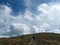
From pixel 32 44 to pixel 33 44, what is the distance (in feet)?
2.98

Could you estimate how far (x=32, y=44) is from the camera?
12681 cm

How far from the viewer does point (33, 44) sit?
127000 mm
